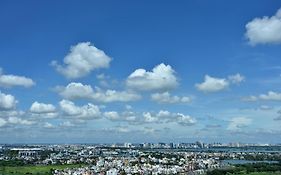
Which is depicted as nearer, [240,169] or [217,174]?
[217,174]

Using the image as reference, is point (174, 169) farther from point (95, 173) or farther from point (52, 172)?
point (52, 172)

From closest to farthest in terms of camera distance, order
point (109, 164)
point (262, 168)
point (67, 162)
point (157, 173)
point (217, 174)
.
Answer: point (217, 174), point (157, 173), point (262, 168), point (109, 164), point (67, 162)

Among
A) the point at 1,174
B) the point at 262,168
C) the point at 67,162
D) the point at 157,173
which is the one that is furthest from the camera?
the point at 67,162

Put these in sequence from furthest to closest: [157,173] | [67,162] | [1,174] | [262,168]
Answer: [67,162] < [262,168] < [157,173] < [1,174]

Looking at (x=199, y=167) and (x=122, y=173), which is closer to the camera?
(x=122, y=173)

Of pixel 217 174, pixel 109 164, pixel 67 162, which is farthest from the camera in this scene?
pixel 67 162

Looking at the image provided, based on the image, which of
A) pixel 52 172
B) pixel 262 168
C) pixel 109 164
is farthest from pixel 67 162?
pixel 262 168

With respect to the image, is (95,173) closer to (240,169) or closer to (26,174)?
(26,174)

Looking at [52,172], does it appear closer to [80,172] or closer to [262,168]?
[80,172]

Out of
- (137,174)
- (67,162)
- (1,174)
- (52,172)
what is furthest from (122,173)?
(67,162)
